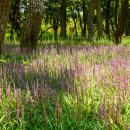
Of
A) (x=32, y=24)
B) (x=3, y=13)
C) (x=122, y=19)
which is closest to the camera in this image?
(x=3, y=13)

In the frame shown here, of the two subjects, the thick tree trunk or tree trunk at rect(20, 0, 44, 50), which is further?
tree trunk at rect(20, 0, 44, 50)

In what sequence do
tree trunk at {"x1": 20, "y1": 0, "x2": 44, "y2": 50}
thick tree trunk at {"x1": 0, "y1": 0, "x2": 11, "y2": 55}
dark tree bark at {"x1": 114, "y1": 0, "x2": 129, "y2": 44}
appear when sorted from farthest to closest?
1. dark tree bark at {"x1": 114, "y1": 0, "x2": 129, "y2": 44}
2. tree trunk at {"x1": 20, "y1": 0, "x2": 44, "y2": 50}
3. thick tree trunk at {"x1": 0, "y1": 0, "x2": 11, "y2": 55}

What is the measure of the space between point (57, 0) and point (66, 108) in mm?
29177

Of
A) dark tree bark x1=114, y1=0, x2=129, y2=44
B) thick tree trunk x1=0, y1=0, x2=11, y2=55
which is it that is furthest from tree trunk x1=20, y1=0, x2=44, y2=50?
dark tree bark x1=114, y1=0, x2=129, y2=44

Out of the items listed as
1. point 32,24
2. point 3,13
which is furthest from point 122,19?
point 3,13

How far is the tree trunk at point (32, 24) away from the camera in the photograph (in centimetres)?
1146

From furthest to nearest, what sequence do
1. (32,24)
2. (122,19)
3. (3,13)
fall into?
(122,19), (32,24), (3,13)

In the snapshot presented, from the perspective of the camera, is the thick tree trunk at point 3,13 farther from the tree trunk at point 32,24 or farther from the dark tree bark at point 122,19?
the dark tree bark at point 122,19

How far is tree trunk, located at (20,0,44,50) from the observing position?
37.6 feet

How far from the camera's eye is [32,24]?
1193cm

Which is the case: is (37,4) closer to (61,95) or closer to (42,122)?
(61,95)

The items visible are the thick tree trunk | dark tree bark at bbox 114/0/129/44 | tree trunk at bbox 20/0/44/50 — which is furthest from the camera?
dark tree bark at bbox 114/0/129/44

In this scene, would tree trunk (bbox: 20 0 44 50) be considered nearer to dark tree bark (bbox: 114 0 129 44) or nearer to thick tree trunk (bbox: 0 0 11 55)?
thick tree trunk (bbox: 0 0 11 55)

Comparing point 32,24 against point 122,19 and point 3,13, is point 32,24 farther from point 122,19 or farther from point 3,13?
point 122,19
